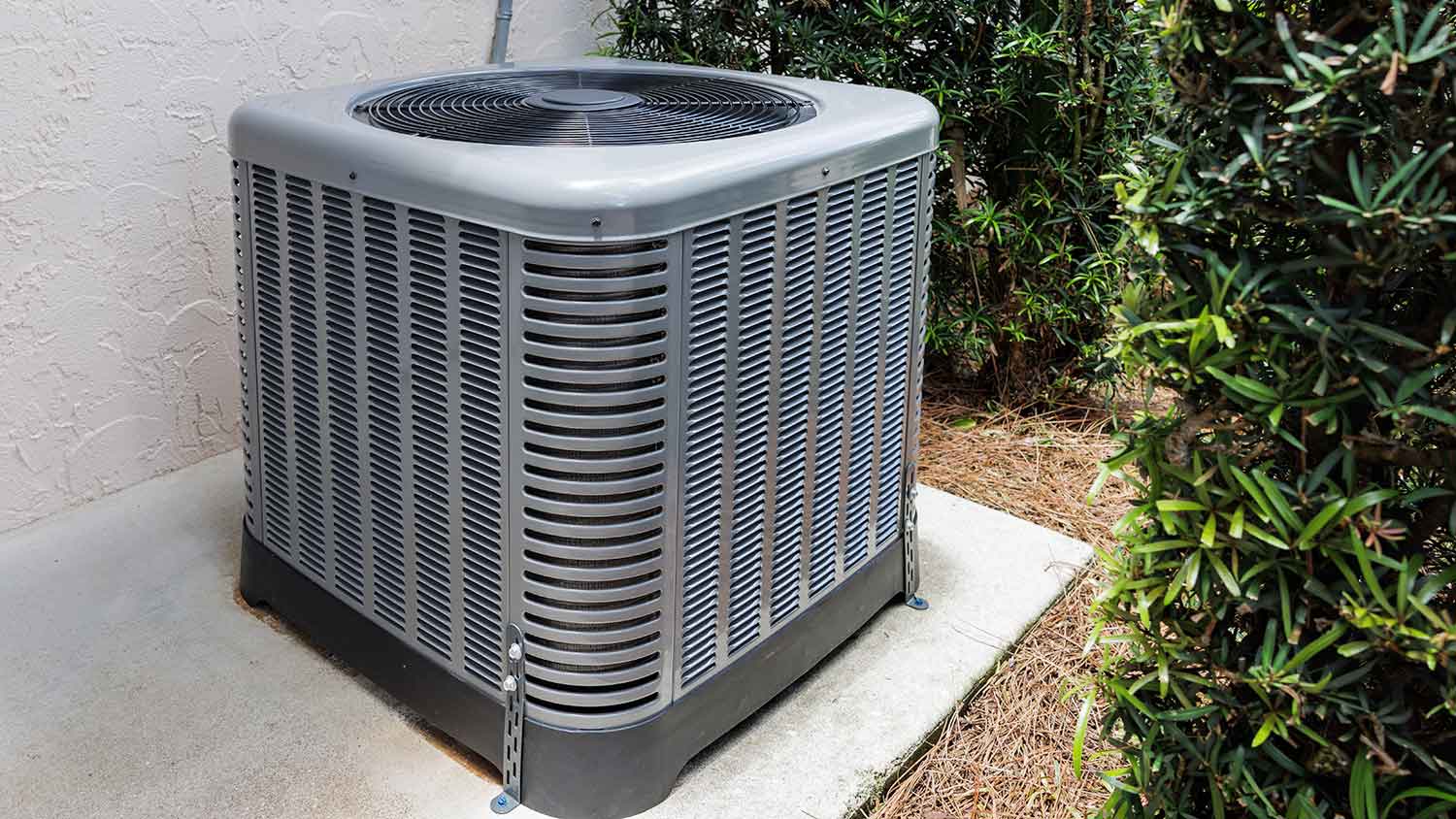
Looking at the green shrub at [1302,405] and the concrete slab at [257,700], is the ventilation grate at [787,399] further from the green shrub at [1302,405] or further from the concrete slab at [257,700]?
the green shrub at [1302,405]

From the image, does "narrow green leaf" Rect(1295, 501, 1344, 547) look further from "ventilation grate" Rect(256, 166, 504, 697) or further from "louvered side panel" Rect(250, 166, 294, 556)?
"louvered side panel" Rect(250, 166, 294, 556)

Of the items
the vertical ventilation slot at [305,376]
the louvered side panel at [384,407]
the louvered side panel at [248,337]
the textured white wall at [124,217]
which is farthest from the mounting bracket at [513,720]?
the textured white wall at [124,217]

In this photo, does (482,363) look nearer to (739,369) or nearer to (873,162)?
(739,369)

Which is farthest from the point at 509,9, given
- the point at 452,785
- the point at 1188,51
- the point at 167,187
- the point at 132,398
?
the point at 1188,51

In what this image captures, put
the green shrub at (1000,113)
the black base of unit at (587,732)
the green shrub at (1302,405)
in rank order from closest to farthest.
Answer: the green shrub at (1302,405), the black base of unit at (587,732), the green shrub at (1000,113)

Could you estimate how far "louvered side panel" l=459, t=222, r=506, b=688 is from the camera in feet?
5.30

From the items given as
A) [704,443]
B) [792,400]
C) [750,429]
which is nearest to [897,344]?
[792,400]

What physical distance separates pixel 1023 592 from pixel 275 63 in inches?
76.7

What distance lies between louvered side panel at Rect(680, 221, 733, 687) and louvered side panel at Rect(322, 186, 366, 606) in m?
0.52

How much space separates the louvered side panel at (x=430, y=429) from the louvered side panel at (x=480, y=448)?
36 mm

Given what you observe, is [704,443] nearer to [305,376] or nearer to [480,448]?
[480,448]

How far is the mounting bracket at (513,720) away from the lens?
1757mm

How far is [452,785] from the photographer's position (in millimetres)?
1853

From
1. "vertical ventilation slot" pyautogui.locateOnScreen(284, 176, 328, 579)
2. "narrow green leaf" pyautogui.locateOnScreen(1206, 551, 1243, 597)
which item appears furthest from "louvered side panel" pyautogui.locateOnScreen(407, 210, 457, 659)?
"narrow green leaf" pyautogui.locateOnScreen(1206, 551, 1243, 597)
